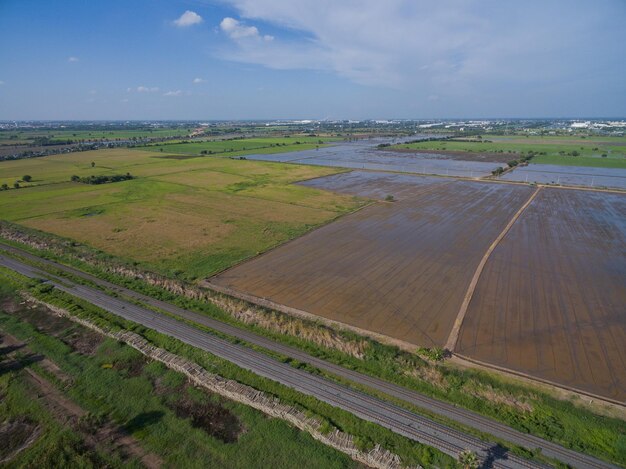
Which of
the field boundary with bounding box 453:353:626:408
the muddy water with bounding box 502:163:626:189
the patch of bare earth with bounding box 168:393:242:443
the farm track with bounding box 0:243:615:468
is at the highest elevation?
the muddy water with bounding box 502:163:626:189

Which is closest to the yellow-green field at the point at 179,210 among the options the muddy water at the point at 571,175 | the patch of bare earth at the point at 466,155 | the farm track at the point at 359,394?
the farm track at the point at 359,394

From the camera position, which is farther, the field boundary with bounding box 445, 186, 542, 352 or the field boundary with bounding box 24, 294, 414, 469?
the field boundary with bounding box 445, 186, 542, 352

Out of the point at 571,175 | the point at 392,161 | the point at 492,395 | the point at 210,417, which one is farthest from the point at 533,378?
the point at 392,161

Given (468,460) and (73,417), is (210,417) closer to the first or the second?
(73,417)

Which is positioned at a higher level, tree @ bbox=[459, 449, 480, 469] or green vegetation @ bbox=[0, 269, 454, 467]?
tree @ bbox=[459, 449, 480, 469]

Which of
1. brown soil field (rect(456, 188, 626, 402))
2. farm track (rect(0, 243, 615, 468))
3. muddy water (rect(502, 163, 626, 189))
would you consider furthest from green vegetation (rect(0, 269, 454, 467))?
muddy water (rect(502, 163, 626, 189))

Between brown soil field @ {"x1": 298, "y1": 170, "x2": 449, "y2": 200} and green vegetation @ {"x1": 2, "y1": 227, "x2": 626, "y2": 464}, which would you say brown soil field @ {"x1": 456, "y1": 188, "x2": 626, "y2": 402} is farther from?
brown soil field @ {"x1": 298, "y1": 170, "x2": 449, "y2": 200}
